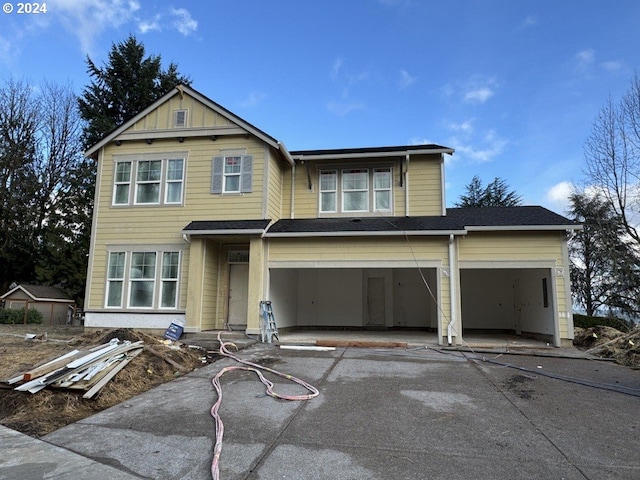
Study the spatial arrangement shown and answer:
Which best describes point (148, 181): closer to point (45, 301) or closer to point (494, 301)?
point (45, 301)

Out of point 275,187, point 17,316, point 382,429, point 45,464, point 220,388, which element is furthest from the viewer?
point 17,316

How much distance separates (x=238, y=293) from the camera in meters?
13.0

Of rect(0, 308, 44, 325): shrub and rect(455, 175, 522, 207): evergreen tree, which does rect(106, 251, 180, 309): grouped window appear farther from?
rect(455, 175, 522, 207): evergreen tree

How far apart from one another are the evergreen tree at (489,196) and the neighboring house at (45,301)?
28.3 meters

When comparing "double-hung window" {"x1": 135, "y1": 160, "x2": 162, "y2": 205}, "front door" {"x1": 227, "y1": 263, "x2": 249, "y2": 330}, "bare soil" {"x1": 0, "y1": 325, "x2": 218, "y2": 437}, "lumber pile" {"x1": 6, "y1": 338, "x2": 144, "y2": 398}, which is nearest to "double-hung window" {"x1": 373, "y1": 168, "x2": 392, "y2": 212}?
"front door" {"x1": 227, "y1": 263, "x2": 249, "y2": 330}

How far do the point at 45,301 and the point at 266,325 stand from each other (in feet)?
49.1

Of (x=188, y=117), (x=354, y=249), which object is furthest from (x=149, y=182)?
(x=354, y=249)

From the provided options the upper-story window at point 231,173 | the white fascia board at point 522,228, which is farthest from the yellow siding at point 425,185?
the upper-story window at point 231,173

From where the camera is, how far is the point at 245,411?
499 centimetres

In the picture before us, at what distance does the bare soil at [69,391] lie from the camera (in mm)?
4723

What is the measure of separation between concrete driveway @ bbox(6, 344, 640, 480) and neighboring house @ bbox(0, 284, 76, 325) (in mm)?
16824

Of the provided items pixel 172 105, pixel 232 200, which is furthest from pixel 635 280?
pixel 172 105

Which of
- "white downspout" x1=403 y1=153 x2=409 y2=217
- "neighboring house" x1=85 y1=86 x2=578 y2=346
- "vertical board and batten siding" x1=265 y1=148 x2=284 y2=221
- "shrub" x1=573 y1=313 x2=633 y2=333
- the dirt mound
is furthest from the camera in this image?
"shrub" x1=573 y1=313 x2=633 y2=333

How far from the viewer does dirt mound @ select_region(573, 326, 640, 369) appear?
8.87 metres
